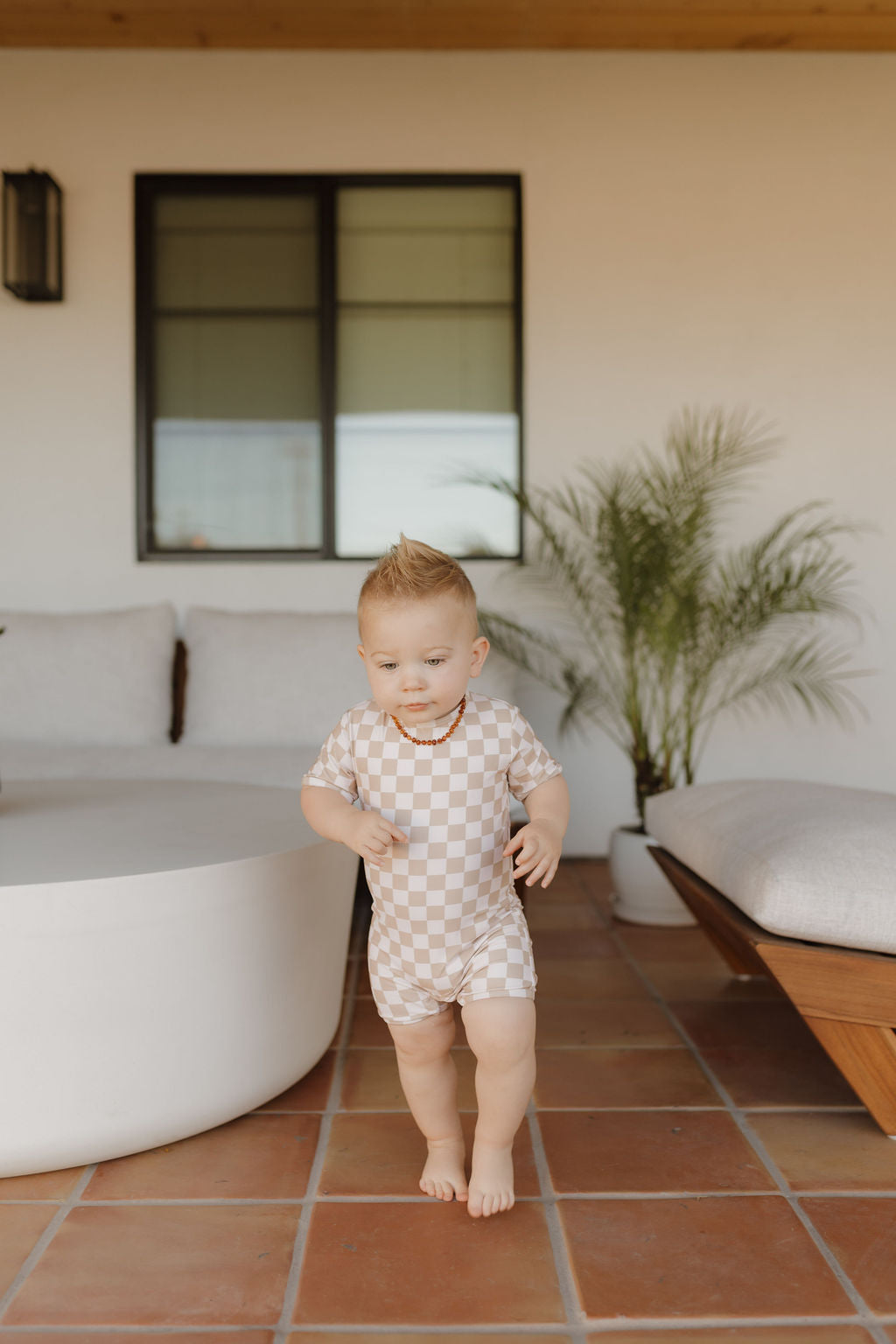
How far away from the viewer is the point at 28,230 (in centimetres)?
380

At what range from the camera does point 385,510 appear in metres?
4.12

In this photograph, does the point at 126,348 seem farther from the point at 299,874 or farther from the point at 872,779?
the point at 872,779

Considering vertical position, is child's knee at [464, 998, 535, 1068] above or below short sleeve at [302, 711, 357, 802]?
below

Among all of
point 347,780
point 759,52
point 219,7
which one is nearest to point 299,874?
point 347,780

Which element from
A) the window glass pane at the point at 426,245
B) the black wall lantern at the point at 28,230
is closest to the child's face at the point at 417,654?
the window glass pane at the point at 426,245

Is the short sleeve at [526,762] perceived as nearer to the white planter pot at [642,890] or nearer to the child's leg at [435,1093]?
the child's leg at [435,1093]

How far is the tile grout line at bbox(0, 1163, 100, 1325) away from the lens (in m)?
1.29

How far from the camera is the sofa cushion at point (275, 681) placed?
11.2 feet

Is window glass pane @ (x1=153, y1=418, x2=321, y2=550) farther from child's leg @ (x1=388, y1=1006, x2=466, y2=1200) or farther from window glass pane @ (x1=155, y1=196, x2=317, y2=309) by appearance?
child's leg @ (x1=388, y1=1006, x2=466, y2=1200)

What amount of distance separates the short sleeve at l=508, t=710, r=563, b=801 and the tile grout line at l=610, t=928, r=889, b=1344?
717mm

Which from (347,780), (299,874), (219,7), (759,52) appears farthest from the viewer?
(759,52)

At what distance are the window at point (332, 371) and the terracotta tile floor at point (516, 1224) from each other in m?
2.45

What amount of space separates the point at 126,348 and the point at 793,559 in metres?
2.72

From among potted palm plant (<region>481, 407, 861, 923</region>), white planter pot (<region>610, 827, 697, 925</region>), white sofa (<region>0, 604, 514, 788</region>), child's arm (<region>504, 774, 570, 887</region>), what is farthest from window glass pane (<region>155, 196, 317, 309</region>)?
child's arm (<region>504, 774, 570, 887</region>)
